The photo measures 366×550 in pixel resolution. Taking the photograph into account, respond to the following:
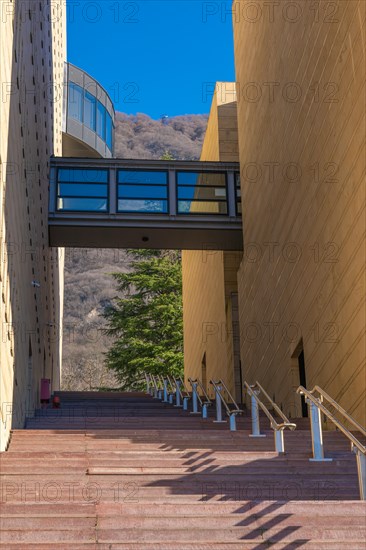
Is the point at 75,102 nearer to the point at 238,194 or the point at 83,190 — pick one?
the point at 83,190

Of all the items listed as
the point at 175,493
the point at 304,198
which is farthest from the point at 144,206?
the point at 175,493

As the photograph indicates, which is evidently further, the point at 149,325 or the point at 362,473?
the point at 149,325

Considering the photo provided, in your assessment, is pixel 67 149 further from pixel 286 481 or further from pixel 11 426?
pixel 286 481

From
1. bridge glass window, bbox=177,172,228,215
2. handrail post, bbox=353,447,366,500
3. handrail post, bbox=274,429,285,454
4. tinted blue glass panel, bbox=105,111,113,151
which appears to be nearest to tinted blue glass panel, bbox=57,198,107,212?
bridge glass window, bbox=177,172,228,215

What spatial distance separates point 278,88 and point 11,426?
29.7 ft

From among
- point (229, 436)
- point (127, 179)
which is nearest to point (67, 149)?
point (127, 179)

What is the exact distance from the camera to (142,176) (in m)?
21.6

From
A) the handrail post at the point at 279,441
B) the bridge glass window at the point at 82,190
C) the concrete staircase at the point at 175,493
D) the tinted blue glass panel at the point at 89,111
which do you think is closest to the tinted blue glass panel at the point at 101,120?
the tinted blue glass panel at the point at 89,111

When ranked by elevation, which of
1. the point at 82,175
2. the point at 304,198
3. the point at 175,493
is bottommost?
the point at 175,493

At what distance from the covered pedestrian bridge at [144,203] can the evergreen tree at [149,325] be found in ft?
53.5

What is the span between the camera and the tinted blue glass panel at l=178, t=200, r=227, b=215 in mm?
21062

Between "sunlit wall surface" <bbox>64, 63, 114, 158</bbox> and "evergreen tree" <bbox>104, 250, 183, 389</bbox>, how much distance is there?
1178 cm

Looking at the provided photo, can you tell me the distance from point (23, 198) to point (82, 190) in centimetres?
756

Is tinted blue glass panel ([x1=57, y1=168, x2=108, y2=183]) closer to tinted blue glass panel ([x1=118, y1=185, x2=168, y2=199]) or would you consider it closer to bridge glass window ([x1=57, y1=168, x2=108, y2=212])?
bridge glass window ([x1=57, y1=168, x2=108, y2=212])
